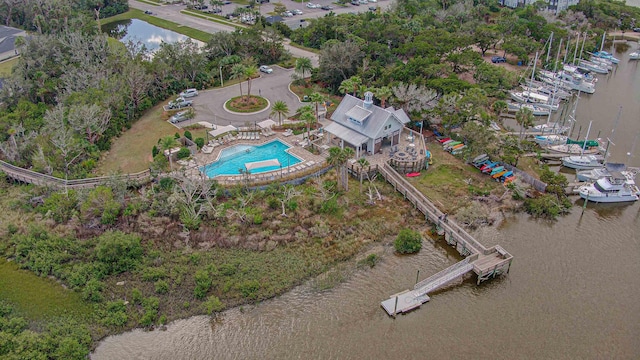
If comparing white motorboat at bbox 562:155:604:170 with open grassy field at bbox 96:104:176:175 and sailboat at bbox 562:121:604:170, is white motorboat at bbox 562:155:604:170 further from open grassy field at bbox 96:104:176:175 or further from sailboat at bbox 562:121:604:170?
open grassy field at bbox 96:104:176:175

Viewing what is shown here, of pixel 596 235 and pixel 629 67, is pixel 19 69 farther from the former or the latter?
pixel 629 67

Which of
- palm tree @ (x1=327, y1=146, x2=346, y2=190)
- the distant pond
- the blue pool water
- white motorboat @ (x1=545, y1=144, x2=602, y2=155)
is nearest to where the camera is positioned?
palm tree @ (x1=327, y1=146, x2=346, y2=190)

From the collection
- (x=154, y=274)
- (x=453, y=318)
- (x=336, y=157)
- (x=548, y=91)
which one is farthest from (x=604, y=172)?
(x=154, y=274)

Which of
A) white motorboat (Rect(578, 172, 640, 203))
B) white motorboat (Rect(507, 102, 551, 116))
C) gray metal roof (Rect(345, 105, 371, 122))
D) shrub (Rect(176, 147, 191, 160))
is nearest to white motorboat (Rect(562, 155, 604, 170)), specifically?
white motorboat (Rect(578, 172, 640, 203))

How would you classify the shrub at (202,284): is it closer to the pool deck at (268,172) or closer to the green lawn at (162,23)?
the pool deck at (268,172)

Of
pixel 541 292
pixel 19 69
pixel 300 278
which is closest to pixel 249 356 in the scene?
pixel 300 278
